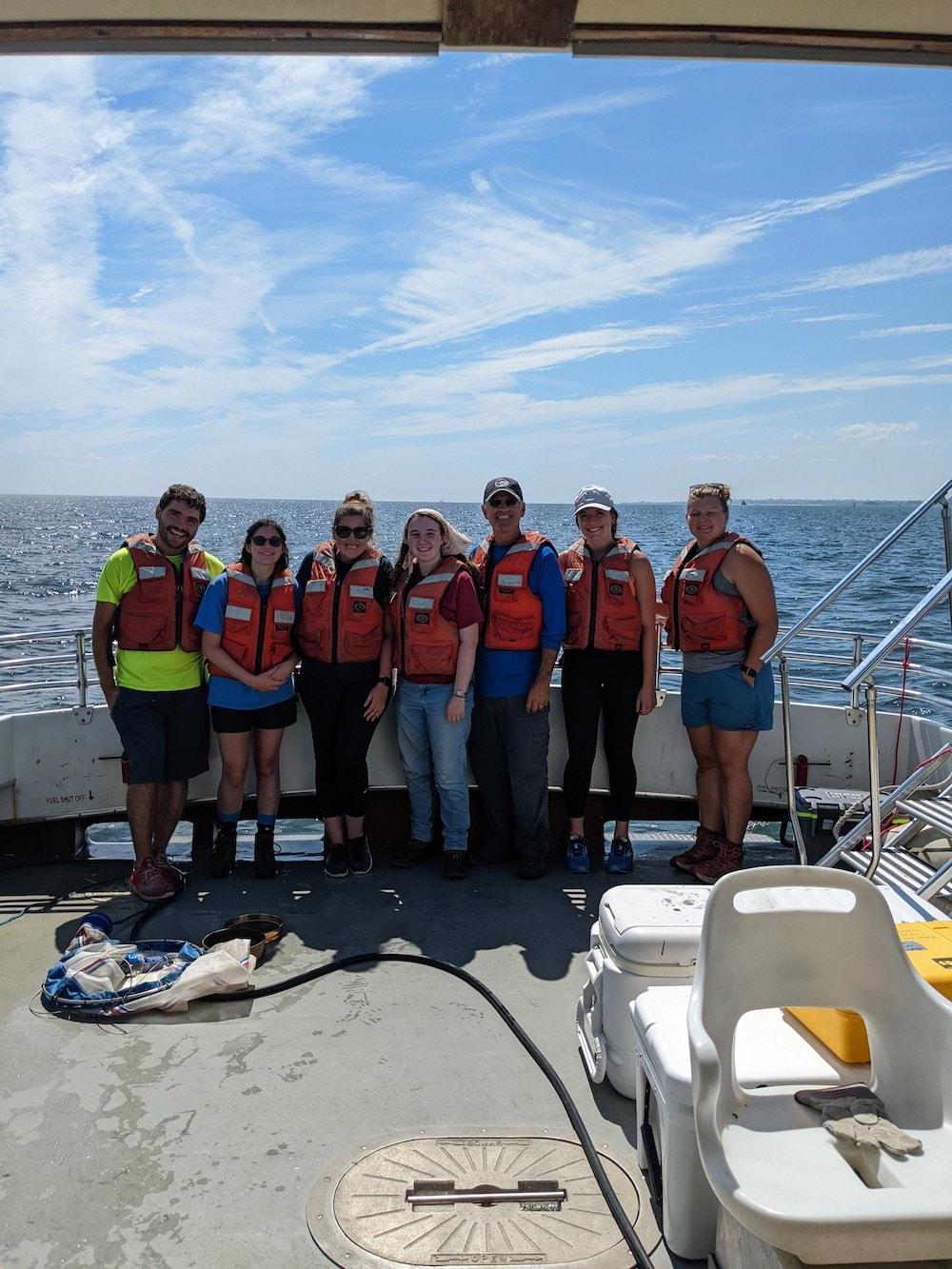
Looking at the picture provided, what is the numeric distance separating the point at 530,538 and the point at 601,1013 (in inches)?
97.0

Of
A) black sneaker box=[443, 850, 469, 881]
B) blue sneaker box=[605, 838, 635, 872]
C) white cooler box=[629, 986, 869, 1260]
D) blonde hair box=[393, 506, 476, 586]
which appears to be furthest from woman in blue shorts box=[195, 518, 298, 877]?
white cooler box=[629, 986, 869, 1260]

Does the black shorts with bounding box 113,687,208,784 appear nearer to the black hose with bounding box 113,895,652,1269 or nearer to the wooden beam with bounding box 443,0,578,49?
the black hose with bounding box 113,895,652,1269

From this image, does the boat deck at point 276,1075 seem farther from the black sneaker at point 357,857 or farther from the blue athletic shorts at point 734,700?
the blue athletic shorts at point 734,700

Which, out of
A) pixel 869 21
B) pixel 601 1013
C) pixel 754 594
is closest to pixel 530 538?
pixel 754 594

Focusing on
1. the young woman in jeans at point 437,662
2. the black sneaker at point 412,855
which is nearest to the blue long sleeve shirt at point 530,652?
the young woman in jeans at point 437,662

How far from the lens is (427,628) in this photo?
4.76 meters

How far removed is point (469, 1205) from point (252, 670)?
2763mm

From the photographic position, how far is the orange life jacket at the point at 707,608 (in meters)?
4.64

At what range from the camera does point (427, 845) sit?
514 centimetres

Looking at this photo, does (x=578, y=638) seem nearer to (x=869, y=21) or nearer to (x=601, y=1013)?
(x=601, y=1013)

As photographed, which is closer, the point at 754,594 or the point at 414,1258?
the point at 414,1258

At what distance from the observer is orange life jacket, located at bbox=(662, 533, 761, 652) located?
4.64 m

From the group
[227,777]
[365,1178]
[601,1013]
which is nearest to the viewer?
[365,1178]

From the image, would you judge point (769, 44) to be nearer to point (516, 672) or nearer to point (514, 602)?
point (514, 602)
